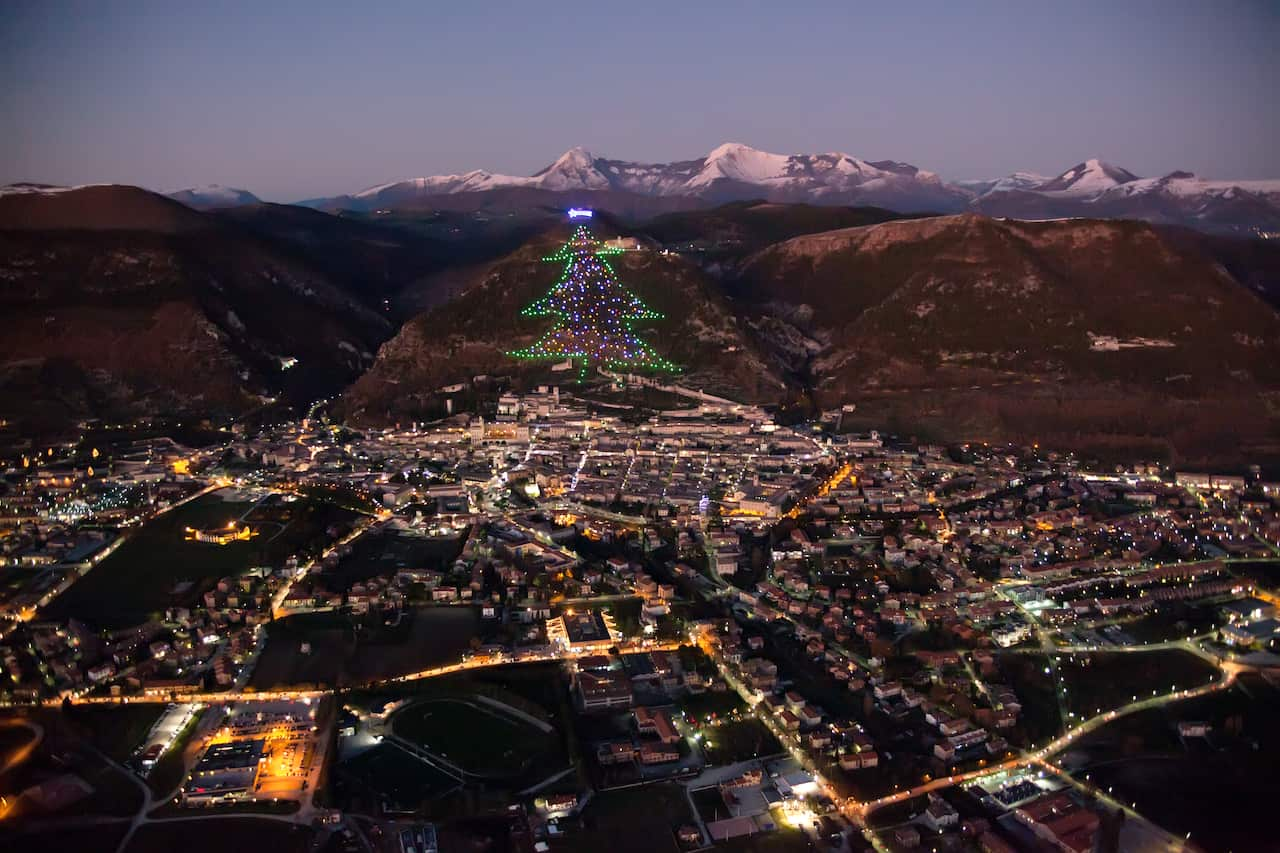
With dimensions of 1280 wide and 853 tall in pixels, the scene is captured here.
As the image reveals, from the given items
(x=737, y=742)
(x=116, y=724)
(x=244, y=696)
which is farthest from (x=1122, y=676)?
(x=116, y=724)

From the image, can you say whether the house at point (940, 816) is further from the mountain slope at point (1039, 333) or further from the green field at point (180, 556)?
the mountain slope at point (1039, 333)

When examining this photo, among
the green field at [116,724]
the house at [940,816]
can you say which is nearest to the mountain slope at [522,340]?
the green field at [116,724]

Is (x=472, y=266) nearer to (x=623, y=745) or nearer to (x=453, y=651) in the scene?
(x=453, y=651)

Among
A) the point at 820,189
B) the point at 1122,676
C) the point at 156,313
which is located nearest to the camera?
the point at 1122,676

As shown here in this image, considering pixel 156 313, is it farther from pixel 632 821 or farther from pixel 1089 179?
pixel 1089 179

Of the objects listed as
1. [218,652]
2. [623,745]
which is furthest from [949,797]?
[218,652]

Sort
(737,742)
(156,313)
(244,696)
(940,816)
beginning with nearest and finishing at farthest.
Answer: (940,816) → (737,742) → (244,696) → (156,313)
